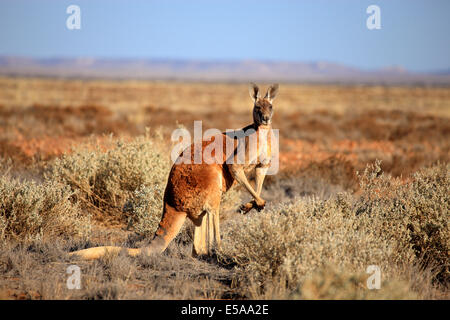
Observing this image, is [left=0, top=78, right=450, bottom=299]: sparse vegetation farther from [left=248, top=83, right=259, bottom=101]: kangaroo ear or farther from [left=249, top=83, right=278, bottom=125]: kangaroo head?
[left=248, top=83, right=259, bottom=101]: kangaroo ear

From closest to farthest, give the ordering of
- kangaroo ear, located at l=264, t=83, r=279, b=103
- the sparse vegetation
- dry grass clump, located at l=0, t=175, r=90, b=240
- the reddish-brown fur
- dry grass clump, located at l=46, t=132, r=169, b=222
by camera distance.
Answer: the sparse vegetation, the reddish-brown fur, kangaroo ear, located at l=264, t=83, r=279, b=103, dry grass clump, located at l=0, t=175, r=90, b=240, dry grass clump, located at l=46, t=132, r=169, b=222

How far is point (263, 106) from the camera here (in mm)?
4902

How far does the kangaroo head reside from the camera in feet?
15.8

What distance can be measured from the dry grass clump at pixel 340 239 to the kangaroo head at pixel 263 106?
100cm

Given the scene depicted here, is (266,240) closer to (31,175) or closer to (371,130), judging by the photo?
(31,175)

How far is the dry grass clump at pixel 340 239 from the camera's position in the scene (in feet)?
13.1

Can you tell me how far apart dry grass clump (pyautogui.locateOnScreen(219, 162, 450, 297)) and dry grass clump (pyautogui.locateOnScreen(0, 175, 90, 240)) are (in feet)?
7.69

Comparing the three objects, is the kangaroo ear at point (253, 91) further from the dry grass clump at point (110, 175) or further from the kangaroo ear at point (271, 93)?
the dry grass clump at point (110, 175)

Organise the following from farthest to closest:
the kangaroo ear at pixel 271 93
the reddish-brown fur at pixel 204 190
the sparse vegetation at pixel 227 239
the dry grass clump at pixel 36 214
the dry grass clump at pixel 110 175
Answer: the dry grass clump at pixel 110 175 < the dry grass clump at pixel 36 214 < the kangaroo ear at pixel 271 93 < the reddish-brown fur at pixel 204 190 < the sparse vegetation at pixel 227 239

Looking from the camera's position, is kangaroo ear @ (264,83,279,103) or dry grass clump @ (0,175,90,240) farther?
dry grass clump @ (0,175,90,240)

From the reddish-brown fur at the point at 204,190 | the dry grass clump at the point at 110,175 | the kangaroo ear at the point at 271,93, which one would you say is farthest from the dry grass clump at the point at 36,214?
the kangaroo ear at the point at 271,93

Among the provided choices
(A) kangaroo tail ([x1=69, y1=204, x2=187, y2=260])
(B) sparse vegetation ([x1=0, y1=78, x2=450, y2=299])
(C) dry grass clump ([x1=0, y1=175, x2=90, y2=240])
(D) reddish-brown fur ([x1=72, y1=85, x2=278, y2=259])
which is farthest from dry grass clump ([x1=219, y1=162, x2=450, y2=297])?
(C) dry grass clump ([x1=0, y1=175, x2=90, y2=240])

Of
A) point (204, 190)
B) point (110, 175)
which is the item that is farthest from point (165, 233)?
point (110, 175)
